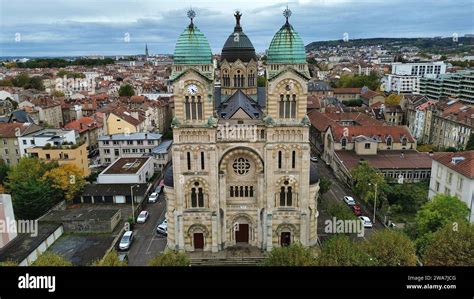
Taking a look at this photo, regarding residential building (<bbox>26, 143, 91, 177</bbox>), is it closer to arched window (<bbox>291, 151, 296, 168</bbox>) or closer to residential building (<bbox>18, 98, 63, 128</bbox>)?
residential building (<bbox>18, 98, 63, 128</bbox>)

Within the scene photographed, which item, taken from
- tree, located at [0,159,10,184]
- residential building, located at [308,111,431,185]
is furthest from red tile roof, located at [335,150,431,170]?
tree, located at [0,159,10,184]

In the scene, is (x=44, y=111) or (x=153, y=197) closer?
(x=153, y=197)

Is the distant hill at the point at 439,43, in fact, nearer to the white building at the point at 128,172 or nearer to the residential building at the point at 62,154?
the white building at the point at 128,172

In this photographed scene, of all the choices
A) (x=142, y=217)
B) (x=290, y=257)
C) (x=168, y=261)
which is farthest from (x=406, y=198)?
(x=168, y=261)

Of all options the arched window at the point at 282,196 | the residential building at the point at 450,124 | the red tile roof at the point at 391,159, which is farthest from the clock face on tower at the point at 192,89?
the residential building at the point at 450,124

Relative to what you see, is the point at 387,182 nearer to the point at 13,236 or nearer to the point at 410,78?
the point at 13,236

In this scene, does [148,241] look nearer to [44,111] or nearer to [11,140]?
[11,140]
